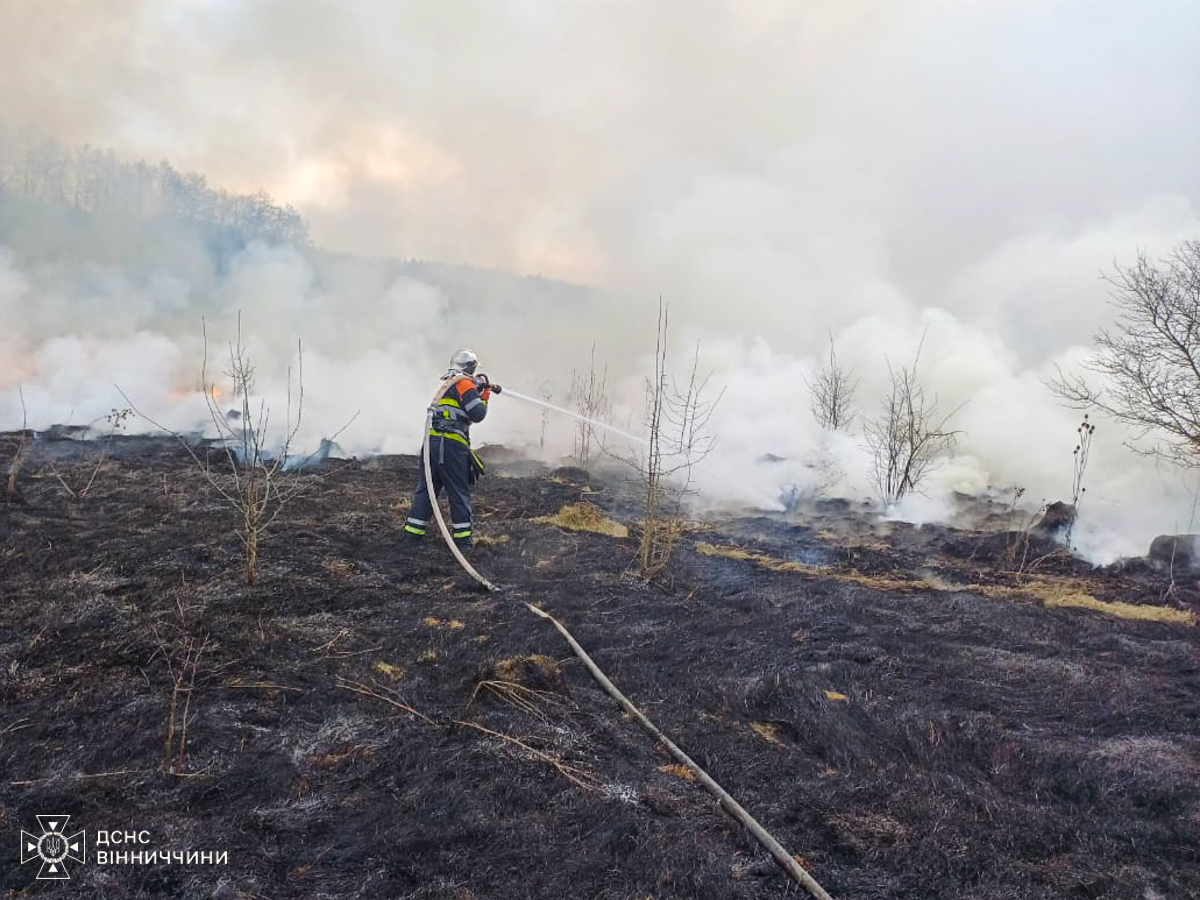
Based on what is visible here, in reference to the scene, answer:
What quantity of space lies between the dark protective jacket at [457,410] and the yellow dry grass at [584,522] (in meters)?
2.36

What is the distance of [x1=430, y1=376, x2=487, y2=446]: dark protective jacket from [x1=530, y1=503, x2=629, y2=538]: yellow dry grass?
2364 millimetres

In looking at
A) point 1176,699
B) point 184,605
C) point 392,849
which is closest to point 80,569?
point 184,605

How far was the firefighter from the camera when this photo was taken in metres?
6.92

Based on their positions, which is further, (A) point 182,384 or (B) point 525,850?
(A) point 182,384

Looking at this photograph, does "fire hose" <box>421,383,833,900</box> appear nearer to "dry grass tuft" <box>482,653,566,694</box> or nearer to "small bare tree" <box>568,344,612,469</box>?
"dry grass tuft" <box>482,653,566,694</box>

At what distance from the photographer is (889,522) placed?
12.9 meters

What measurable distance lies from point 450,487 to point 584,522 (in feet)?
8.47

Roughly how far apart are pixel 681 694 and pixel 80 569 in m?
5.04

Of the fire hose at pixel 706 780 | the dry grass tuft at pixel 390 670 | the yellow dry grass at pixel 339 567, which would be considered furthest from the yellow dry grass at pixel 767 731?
the yellow dry grass at pixel 339 567

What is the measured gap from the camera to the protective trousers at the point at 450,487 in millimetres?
6910

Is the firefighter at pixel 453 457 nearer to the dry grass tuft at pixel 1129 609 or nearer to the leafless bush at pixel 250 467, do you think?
the leafless bush at pixel 250 467

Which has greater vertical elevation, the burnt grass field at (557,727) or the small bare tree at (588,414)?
the small bare tree at (588,414)

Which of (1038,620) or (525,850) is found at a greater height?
(1038,620)

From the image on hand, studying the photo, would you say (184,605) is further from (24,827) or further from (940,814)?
(940,814)
